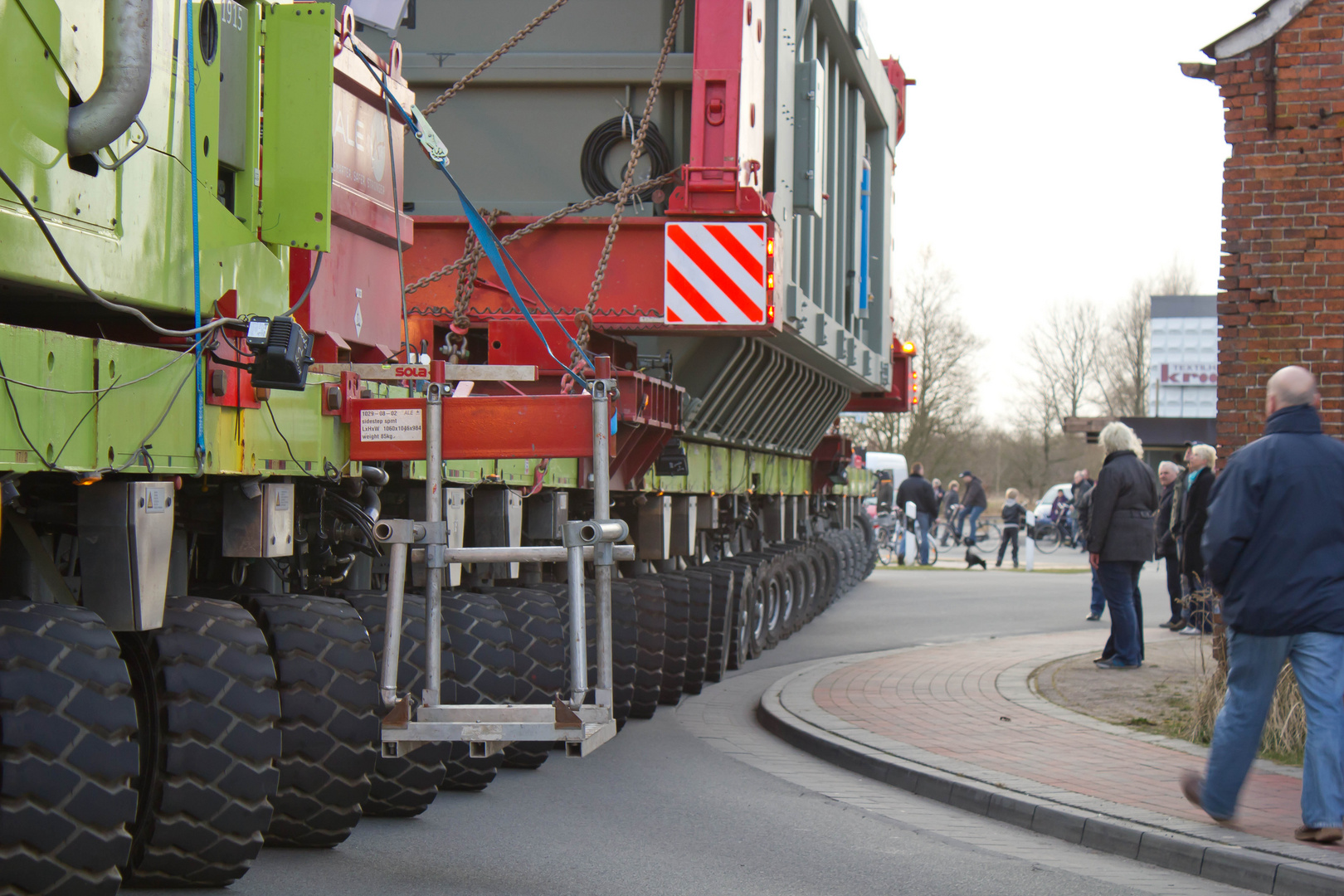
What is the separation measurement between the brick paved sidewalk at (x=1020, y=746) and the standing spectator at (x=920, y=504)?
16108mm

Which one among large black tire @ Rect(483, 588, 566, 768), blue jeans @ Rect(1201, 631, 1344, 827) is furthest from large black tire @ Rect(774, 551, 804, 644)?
blue jeans @ Rect(1201, 631, 1344, 827)

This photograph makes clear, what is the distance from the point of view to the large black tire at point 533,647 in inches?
264

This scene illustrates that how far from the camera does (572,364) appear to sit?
8.01 metres

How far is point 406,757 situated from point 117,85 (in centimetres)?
283

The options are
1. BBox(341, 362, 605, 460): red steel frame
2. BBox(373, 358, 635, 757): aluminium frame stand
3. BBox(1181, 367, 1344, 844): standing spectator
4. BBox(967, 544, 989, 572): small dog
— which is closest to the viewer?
BBox(373, 358, 635, 757): aluminium frame stand

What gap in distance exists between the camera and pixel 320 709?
192 inches

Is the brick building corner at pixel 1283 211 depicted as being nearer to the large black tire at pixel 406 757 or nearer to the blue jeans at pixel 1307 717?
the blue jeans at pixel 1307 717

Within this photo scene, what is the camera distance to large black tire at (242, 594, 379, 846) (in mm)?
4852

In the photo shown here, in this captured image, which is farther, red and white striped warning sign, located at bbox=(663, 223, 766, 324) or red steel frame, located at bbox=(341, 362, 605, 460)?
red and white striped warning sign, located at bbox=(663, 223, 766, 324)

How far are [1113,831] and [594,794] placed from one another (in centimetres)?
213

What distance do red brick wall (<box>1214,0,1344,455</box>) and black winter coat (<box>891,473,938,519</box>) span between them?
19.2 m

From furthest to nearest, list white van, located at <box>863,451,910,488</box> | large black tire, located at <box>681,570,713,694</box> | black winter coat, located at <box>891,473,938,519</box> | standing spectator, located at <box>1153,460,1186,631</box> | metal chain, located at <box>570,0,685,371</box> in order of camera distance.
Answer: white van, located at <box>863,451,910,488</box>, black winter coat, located at <box>891,473,938,519</box>, standing spectator, located at <box>1153,460,1186,631</box>, large black tire, located at <box>681,570,713,694</box>, metal chain, located at <box>570,0,685,371</box>

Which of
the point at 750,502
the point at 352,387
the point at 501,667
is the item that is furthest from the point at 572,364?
the point at 750,502

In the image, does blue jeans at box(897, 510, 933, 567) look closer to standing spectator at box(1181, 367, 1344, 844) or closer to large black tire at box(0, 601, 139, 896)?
standing spectator at box(1181, 367, 1344, 844)
